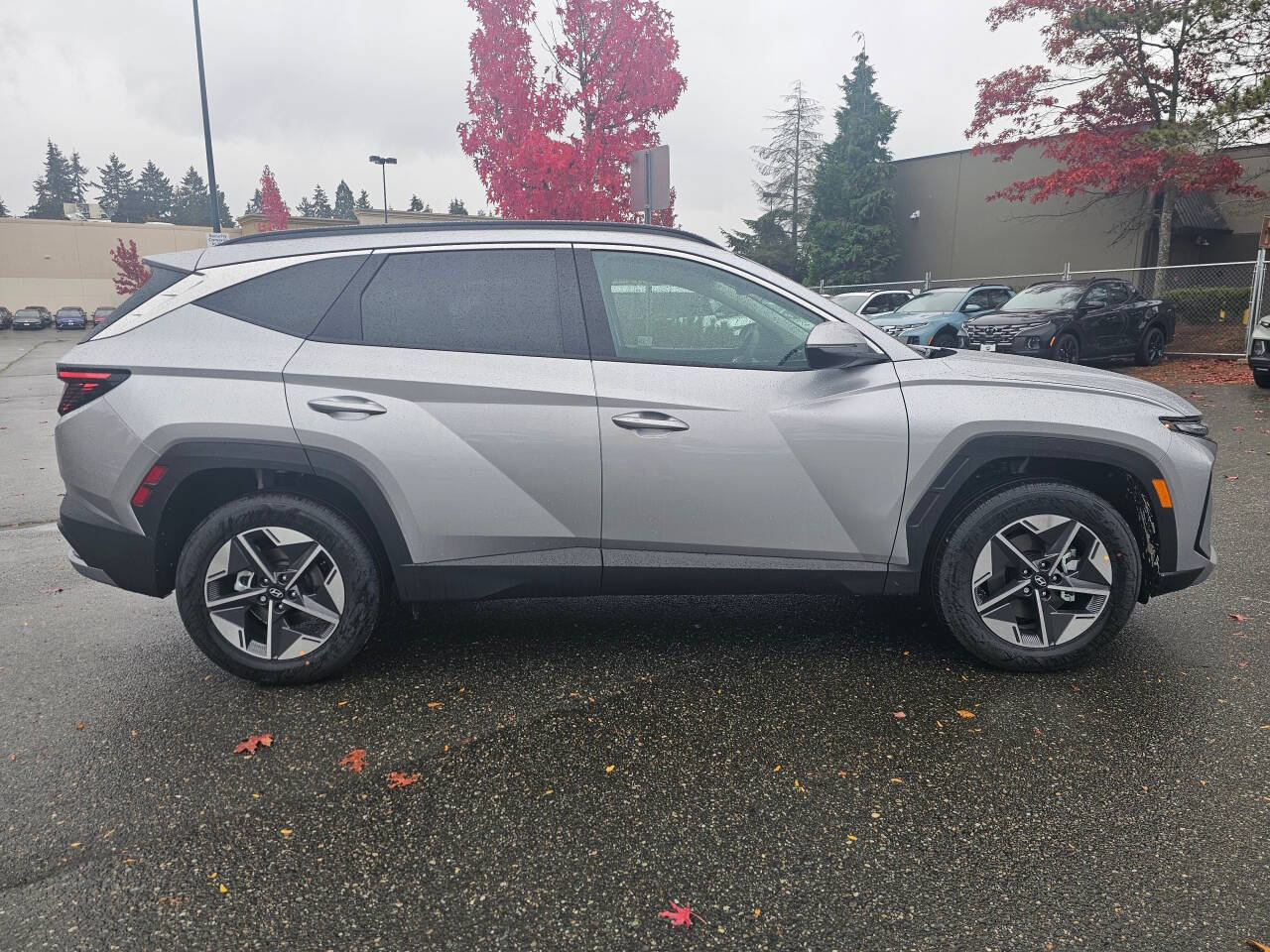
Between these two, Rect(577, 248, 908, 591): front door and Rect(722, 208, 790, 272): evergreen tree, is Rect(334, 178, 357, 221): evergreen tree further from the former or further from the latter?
Rect(577, 248, 908, 591): front door

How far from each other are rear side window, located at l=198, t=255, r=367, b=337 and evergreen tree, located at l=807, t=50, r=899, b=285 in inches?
1120

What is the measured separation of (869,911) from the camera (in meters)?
2.16

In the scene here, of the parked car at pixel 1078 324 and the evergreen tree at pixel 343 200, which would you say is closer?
the parked car at pixel 1078 324

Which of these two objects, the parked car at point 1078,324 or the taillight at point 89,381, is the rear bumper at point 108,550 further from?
the parked car at point 1078,324

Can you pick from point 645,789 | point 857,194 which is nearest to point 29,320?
point 857,194

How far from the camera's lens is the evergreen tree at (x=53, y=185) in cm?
11675

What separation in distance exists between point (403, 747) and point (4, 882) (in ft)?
3.77

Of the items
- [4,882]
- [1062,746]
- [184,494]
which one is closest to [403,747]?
[4,882]

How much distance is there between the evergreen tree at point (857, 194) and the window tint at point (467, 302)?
92.5ft

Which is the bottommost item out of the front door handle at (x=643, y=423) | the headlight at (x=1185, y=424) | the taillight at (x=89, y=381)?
the headlight at (x=1185, y=424)

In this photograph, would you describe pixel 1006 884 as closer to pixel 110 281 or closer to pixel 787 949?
pixel 787 949

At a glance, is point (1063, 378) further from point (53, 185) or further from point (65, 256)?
point (53, 185)

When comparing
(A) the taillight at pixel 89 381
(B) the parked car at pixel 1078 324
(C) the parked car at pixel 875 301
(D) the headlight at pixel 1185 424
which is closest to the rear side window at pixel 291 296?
(A) the taillight at pixel 89 381

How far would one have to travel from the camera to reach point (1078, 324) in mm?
14023
